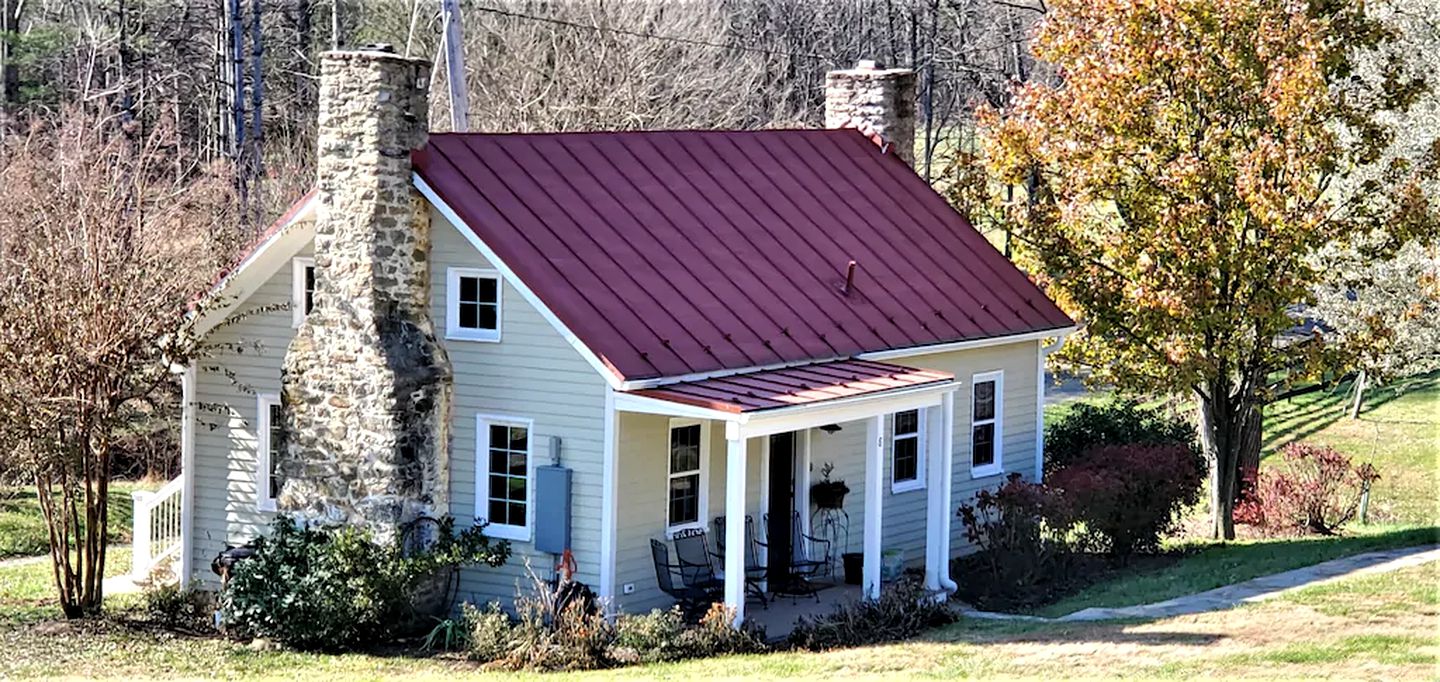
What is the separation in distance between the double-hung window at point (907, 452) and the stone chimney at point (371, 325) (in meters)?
6.02

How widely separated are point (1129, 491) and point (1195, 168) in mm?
4123

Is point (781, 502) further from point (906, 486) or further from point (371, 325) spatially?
point (371, 325)

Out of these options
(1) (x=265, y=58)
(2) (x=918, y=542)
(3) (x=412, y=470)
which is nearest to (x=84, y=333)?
(3) (x=412, y=470)

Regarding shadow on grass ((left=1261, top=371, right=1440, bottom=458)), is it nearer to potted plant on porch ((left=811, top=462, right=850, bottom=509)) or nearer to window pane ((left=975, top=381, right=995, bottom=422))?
window pane ((left=975, top=381, right=995, bottom=422))

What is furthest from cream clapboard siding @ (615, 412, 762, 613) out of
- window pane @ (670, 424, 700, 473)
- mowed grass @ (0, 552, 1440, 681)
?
mowed grass @ (0, 552, 1440, 681)

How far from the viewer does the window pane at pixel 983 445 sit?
23.9 m

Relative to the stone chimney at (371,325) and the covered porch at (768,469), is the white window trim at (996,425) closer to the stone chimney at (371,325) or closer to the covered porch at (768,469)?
the covered porch at (768,469)

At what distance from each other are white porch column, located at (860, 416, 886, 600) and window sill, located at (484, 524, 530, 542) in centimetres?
365

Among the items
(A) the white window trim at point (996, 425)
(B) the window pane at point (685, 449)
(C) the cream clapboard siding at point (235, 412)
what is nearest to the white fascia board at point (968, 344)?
(A) the white window trim at point (996, 425)

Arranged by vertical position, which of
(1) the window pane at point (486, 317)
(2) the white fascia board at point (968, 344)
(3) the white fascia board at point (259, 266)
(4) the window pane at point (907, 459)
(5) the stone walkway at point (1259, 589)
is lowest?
(5) the stone walkway at point (1259, 589)

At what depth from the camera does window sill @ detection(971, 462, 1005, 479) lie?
78.2 ft

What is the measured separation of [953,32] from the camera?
5381cm

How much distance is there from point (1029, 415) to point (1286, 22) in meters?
6.04

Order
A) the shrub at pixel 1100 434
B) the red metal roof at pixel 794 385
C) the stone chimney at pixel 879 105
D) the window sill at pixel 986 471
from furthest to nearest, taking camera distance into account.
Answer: the stone chimney at pixel 879 105 → the shrub at pixel 1100 434 → the window sill at pixel 986 471 → the red metal roof at pixel 794 385
